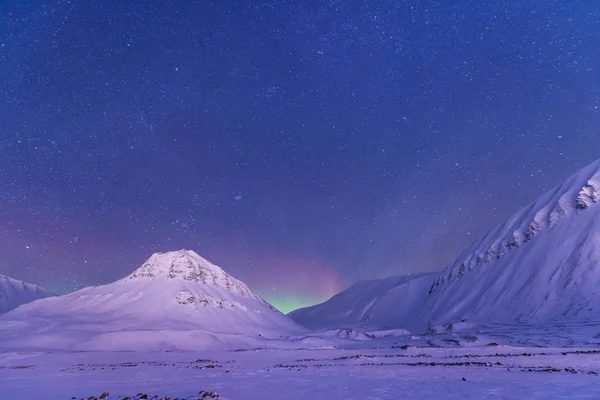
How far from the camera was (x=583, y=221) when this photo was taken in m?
96.2

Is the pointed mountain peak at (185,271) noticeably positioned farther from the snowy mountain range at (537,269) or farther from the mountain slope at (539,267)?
the mountain slope at (539,267)

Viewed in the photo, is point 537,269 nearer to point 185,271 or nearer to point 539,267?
point 539,267

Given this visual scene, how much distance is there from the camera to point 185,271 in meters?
164

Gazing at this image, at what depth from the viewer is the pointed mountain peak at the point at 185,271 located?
161 metres

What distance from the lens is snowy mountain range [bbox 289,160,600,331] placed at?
80.6 m

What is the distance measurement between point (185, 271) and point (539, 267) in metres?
128

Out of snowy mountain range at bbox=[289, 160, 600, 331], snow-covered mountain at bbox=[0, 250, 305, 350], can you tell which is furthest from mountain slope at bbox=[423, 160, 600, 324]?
snow-covered mountain at bbox=[0, 250, 305, 350]

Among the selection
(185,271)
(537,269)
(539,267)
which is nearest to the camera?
(539,267)

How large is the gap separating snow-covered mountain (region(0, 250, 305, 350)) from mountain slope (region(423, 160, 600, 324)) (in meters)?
59.5

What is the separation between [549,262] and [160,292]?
121 m

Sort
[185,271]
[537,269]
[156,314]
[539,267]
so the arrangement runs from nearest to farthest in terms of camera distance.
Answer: [539,267] < [537,269] < [156,314] < [185,271]

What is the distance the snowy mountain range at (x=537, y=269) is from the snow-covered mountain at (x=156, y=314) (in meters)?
58.4

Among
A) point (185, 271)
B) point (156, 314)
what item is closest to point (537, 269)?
point (156, 314)

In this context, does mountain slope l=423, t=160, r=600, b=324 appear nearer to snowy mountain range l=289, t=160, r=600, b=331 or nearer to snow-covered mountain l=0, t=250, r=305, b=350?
snowy mountain range l=289, t=160, r=600, b=331
